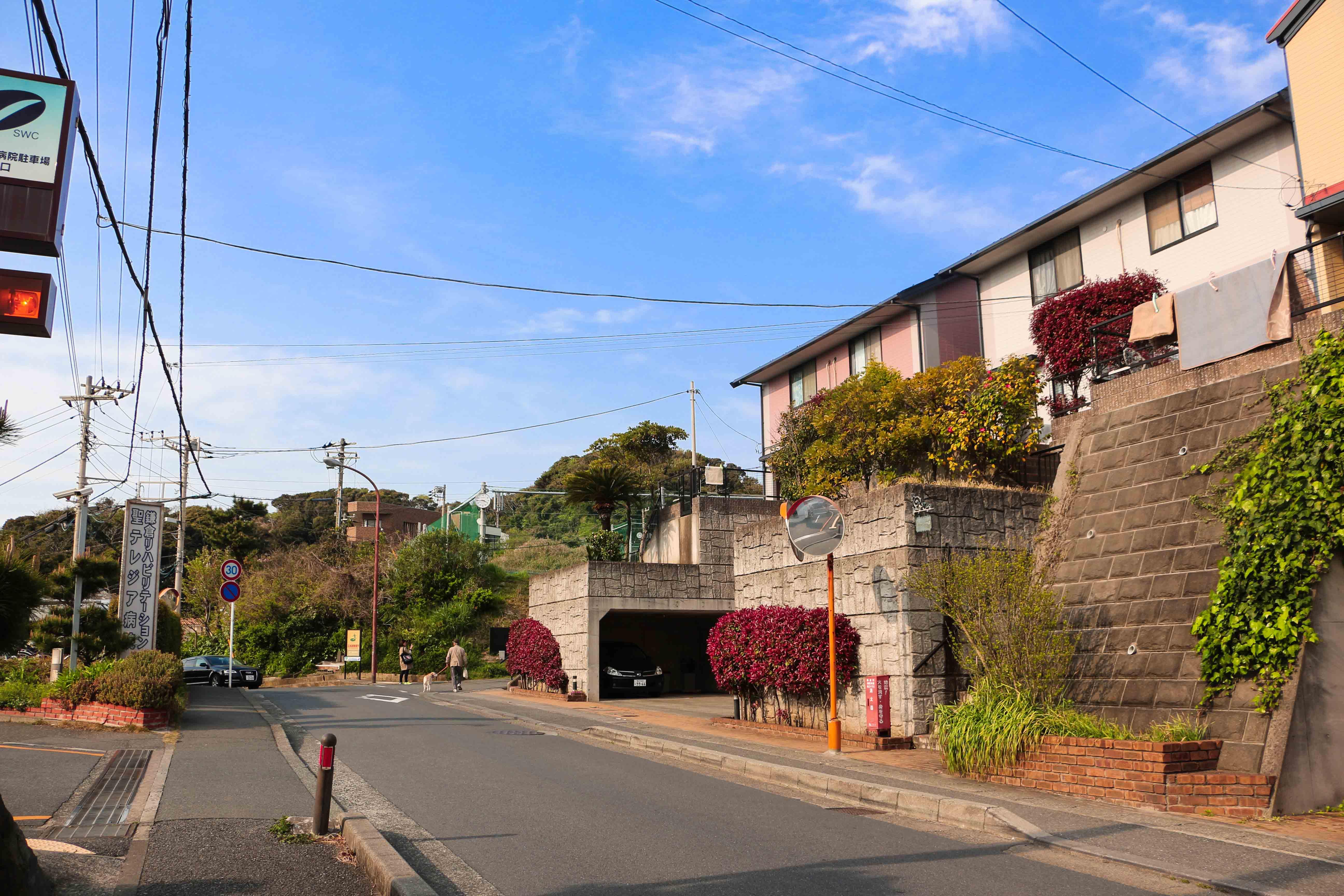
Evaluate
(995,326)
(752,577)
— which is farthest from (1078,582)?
(995,326)

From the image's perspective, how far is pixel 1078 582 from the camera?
476 inches

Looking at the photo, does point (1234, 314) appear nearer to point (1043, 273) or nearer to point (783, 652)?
point (783, 652)

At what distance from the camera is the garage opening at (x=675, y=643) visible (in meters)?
29.3

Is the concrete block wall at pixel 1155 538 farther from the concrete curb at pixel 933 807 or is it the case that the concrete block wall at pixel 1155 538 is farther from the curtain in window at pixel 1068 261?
the curtain in window at pixel 1068 261

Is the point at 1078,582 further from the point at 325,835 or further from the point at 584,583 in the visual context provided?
the point at 584,583

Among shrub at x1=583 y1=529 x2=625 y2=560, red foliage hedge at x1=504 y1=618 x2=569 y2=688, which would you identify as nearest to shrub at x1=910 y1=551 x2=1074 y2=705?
red foliage hedge at x1=504 y1=618 x2=569 y2=688

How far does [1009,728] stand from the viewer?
977cm

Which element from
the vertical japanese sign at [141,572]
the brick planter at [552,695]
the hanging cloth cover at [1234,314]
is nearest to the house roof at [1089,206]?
the hanging cloth cover at [1234,314]

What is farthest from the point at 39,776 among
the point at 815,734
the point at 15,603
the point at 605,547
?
the point at 605,547

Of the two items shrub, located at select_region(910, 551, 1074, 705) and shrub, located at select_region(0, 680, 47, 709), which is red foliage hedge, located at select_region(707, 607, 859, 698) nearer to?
shrub, located at select_region(910, 551, 1074, 705)

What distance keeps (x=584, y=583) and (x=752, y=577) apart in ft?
27.4

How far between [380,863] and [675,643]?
78.2 feet

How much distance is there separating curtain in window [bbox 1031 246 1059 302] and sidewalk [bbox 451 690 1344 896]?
1514 centimetres

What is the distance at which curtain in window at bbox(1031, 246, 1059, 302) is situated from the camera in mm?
24000
